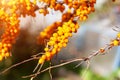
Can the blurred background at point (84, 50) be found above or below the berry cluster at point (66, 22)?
below

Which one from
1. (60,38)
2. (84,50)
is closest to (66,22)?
(60,38)

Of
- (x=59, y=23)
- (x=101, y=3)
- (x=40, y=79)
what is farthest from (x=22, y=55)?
(x=59, y=23)

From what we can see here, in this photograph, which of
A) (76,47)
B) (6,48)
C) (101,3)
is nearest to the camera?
(6,48)

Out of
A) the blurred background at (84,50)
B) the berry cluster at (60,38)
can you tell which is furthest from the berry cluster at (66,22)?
the blurred background at (84,50)

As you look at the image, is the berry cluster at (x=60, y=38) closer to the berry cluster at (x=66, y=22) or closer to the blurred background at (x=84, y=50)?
the berry cluster at (x=66, y=22)

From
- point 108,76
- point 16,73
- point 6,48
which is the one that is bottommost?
point 108,76

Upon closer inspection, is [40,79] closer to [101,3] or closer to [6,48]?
[101,3]

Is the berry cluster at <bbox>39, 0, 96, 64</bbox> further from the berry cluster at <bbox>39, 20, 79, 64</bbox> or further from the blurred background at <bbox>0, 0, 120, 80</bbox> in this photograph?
the blurred background at <bbox>0, 0, 120, 80</bbox>

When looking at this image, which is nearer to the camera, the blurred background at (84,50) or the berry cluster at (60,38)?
the berry cluster at (60,38)

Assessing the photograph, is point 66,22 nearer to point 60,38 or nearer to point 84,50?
point 60,38
